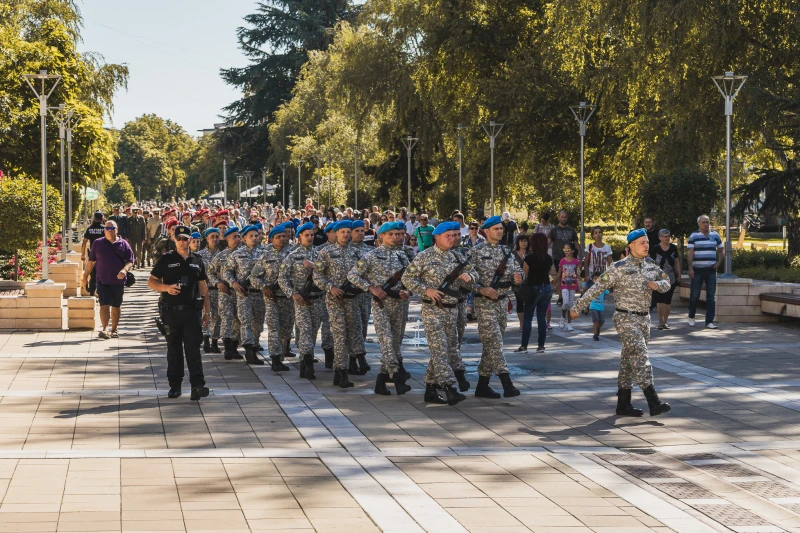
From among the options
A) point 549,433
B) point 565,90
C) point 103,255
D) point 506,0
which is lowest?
point 549,433

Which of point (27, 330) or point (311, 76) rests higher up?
point (311, 76)

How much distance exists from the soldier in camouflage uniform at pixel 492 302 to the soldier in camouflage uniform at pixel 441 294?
0.36 m

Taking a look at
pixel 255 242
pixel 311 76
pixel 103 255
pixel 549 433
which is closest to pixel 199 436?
pixel 549 433

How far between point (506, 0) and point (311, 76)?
33.4m

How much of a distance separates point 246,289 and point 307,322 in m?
1.60

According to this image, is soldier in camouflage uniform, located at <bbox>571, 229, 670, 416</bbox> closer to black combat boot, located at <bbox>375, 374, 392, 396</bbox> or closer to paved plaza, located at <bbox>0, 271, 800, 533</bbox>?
paved plaza, located at <bbox>0, 271, 800, 533</bbox>

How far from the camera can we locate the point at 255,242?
15.4 metres

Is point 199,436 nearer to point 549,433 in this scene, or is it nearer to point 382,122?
point 549,433

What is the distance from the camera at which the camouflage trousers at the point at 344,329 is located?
42.3ft

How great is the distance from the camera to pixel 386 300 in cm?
1241

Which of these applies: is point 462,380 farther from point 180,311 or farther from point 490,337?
point 180,311

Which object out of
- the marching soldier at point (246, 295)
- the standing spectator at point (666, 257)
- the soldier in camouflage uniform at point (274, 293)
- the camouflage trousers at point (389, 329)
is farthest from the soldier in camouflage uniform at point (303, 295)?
the standing spectator at point (666, 257)

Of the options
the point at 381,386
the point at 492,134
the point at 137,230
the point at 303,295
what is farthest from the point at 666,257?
the point at 137,230

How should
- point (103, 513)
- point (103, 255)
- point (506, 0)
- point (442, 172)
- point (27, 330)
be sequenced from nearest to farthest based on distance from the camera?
point (103, 513)
point (103, 255)
point (27, 330)
point (506, 0)
point (442, 172)
